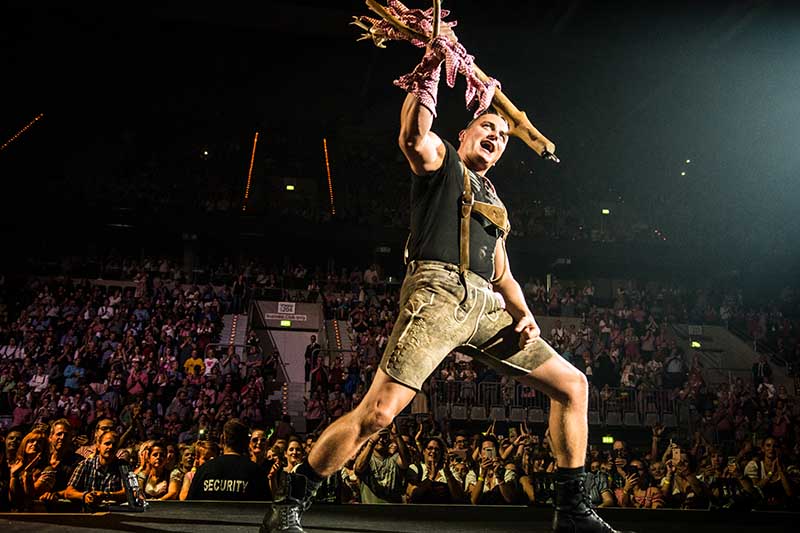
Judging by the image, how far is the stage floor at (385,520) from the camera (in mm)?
3781

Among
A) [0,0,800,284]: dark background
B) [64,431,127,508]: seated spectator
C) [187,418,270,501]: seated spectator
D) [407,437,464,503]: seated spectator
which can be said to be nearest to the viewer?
[64,431,127,508]: seated spectator

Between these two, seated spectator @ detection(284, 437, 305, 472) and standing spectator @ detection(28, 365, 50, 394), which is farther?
standing spectator @ detection(28, 365, 50, 394)

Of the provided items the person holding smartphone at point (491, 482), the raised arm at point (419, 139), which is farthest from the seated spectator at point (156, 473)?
the raised arm at point (419, 139)

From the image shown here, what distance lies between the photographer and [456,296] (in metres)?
2.99

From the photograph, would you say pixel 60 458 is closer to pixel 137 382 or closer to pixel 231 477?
pixel 231 477

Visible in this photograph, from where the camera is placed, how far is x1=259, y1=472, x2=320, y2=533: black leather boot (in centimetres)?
296

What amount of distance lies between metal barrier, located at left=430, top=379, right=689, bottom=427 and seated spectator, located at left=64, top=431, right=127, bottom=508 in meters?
8.50

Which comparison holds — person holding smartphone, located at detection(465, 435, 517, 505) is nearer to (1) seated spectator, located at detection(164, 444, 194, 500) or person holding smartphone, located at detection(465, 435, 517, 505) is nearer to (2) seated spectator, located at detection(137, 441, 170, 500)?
(1) seated spectator, located at detection(164, 444, 194, 500)

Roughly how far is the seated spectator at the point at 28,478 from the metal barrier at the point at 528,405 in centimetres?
883

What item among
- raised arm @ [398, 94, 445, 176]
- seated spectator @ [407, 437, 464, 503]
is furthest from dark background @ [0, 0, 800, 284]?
raised arm @ [398, 94, 445, 176]

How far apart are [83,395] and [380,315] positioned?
7.00m

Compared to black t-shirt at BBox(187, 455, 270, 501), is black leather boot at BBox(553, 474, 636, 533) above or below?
above

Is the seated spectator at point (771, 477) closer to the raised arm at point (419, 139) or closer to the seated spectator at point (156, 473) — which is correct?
the seated spectator at point (156, 473)

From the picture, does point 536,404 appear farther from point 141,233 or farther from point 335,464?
point 141,233
